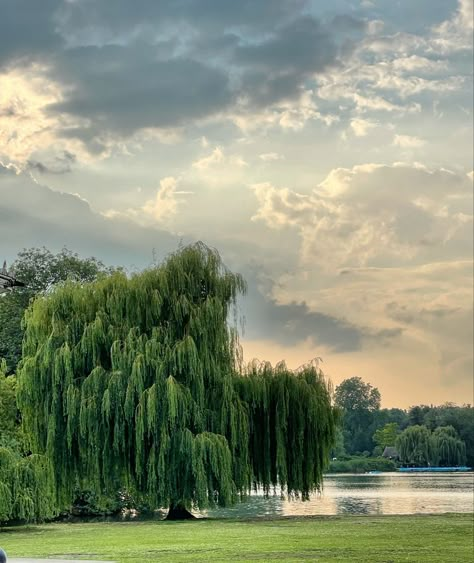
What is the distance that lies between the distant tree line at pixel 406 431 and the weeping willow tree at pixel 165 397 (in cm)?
5879

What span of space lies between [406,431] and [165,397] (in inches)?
3954

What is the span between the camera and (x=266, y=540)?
65.2 ft

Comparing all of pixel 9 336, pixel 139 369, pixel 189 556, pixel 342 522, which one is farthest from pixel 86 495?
pixel 189 556

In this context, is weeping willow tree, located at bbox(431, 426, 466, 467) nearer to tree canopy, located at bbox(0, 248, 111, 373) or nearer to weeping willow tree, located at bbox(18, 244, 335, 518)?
tree canopy, located at bbox(0, 248, 111, 373)

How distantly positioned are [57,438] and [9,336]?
1660 centimetres

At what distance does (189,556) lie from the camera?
16750 millimetres

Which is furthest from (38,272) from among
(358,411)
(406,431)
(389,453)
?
(358,411)

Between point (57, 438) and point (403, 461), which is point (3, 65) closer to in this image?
point (57, 438)

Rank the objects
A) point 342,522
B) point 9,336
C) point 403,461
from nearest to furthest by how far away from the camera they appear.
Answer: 1. point 342,522
2. point 9,336
3. point 403,461

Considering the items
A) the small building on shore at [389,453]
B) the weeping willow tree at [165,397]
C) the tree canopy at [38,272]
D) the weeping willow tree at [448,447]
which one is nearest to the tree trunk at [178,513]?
the weeping willow tree at [165,397]

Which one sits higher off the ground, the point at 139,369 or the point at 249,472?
the point at 139,369

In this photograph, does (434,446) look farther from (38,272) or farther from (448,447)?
(38,272)

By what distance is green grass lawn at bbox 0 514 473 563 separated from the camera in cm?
1656

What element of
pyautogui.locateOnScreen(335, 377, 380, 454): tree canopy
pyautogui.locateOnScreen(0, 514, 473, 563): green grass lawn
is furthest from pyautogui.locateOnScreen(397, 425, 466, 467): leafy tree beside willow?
pyautogui.locateOnScreen(0, 514, 473, 563): green grass lawn
